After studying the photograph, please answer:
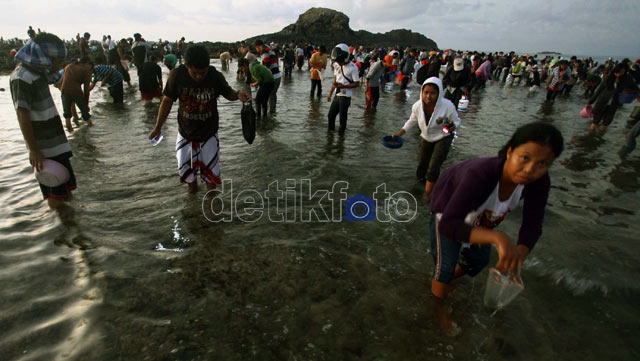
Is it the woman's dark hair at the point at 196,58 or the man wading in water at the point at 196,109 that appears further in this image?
the man wading in water at the point at 196,109

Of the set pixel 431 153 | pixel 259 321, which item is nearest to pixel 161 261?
pixel 259 321

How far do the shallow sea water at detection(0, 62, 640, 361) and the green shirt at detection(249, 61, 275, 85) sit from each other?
3.16 m

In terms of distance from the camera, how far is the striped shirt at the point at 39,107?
2.99m

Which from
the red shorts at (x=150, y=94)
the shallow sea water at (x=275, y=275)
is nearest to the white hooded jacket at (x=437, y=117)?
the shallow sea water at (x=275, y=275)

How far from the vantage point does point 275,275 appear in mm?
3041

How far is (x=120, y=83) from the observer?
10.4 meters

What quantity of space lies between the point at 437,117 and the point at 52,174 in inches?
182

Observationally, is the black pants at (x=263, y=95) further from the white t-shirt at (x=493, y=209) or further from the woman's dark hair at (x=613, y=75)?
the woman's dark hair at (x=613, y=75)

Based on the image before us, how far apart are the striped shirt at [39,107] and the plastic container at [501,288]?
420cm

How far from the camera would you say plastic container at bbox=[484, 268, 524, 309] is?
192cm

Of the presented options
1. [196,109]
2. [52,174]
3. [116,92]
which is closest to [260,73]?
[196,109]

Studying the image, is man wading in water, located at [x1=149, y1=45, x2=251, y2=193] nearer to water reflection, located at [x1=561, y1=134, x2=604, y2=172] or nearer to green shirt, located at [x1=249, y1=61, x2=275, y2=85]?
green shirt, located at [x1=249, y1=61, x2=275, y2=85]

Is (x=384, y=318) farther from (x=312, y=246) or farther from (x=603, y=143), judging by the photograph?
(x=603, y=143)

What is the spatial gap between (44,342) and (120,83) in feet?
33.7
